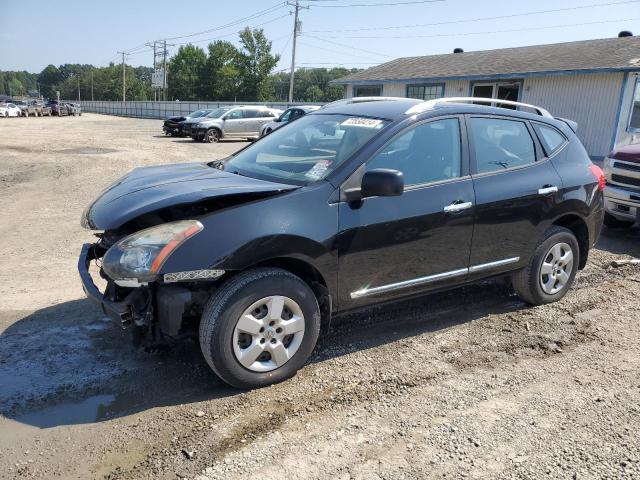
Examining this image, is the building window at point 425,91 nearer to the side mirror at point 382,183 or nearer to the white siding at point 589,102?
the white siding at point 589,102

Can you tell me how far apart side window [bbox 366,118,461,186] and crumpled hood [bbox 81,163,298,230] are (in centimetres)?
80

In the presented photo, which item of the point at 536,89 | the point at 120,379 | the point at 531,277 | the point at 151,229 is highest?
the point at 536,89

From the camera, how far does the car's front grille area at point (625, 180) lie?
25.0 ft

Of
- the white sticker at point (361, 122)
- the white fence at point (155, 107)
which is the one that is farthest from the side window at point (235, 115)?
the white sticker at point (361, 122)

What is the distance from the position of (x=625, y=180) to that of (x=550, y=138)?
3.61 metres

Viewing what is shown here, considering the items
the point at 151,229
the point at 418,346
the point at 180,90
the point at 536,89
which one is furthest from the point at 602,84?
the point at 180,90

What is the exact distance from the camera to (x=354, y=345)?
4.13 m

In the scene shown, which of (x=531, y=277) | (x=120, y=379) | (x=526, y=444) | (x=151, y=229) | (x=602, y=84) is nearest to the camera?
(x=526, y=444)

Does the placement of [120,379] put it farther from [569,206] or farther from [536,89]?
[536,89]

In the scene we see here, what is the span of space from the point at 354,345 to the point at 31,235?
5.03 m

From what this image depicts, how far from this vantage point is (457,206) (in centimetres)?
410

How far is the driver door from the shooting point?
3.69 metres

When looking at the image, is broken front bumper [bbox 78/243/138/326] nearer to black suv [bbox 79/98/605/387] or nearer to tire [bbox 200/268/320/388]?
black suv [bbox 79/98/605/387]

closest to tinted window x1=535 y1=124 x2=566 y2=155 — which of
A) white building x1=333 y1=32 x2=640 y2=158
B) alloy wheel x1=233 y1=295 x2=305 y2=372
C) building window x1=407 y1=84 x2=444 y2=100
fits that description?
alloy wheel x1=233 y1=295 x2=305 y2=372
